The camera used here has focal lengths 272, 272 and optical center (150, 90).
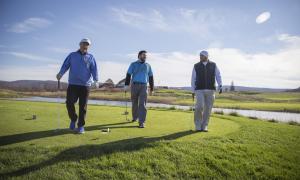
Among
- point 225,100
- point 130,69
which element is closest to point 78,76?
point 130,69

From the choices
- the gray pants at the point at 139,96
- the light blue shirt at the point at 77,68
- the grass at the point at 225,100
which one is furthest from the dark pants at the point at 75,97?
the grass at the point at 225,100

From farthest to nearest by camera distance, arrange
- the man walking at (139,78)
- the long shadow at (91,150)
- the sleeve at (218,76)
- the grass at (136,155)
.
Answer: the man walking at (139,78), the sleeve at (218,76), the grass at (136,155), the long shadow at (91,150)

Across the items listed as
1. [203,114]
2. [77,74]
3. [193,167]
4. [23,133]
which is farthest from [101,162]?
[203,114]

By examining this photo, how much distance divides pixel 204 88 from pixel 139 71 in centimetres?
231

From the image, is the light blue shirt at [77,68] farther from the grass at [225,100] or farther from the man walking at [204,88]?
the grass at [225,100]

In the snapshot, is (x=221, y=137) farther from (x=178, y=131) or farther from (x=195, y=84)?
(x=195, y=84)

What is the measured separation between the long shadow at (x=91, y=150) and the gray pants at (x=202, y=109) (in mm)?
2343

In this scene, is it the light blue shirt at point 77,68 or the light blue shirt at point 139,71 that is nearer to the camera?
the light blue shirt at point 77,68

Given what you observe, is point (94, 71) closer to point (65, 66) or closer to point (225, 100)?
point (65, 66)

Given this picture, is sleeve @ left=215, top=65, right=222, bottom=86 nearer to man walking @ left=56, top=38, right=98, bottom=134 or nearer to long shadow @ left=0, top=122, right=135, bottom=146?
man walking @ left=56, top=38, right=98, bottom=134

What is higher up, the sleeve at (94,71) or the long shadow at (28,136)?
the sleeve at (94,71)

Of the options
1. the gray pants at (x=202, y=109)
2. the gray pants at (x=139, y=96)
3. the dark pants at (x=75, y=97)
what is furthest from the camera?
the gray pants at (x=139, y=96)

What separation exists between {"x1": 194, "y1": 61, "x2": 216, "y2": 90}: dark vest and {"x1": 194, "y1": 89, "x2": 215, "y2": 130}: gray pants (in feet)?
0.54

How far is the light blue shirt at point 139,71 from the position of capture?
30.8 feet
